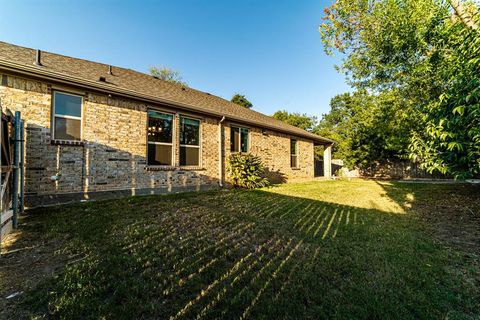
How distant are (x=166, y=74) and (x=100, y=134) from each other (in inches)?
1016

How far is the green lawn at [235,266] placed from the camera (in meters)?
1.81

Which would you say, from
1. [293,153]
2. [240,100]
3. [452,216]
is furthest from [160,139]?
[240,100]

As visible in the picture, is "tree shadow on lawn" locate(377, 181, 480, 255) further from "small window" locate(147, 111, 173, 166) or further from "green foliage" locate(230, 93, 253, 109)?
"green foliage" locate(230, 93, 253, 109)

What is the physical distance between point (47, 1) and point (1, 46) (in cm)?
303

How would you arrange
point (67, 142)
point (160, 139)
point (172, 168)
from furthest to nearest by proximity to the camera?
point (172, 168) < point (160, 139) < point (67, 142)

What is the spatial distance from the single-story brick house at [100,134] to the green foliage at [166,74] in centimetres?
2211

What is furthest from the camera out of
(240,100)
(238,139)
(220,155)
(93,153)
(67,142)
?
(240,100)

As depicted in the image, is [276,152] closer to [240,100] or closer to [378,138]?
[378,138]

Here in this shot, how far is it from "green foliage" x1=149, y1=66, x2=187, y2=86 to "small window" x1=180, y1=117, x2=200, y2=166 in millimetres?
22615

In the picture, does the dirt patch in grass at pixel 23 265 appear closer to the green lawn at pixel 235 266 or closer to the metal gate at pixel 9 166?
the green lawn at pixel 235 266

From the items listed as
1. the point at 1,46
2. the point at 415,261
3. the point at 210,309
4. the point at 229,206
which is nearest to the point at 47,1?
the point at 1,46

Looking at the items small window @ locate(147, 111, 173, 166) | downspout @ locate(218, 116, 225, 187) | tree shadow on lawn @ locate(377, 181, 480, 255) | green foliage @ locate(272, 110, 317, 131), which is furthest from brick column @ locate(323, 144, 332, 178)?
green foliage @ locate(272, 110, 317, 131)

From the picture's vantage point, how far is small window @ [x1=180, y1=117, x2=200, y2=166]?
808cm

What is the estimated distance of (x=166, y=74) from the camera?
28500 mm
